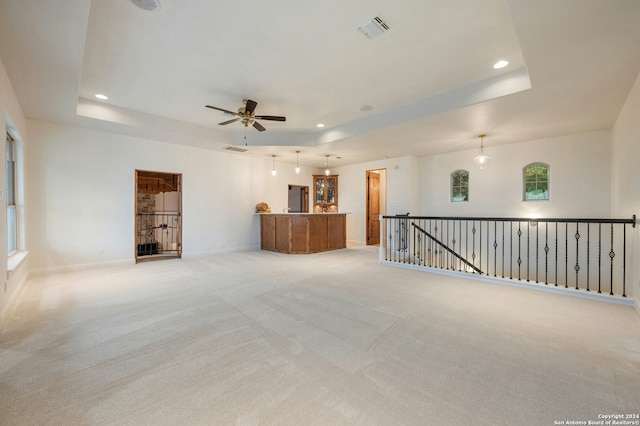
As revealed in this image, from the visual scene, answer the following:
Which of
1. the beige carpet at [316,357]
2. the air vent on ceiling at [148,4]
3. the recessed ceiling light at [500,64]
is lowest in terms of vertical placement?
the beige carpet at [316,357]

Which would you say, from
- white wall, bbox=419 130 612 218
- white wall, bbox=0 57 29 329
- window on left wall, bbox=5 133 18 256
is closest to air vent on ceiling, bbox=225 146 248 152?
white wall, bbox=0 57 29 329

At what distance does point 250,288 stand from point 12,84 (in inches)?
165

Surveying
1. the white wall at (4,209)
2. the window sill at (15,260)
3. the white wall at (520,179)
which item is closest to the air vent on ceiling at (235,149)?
the white wall at (4,209)

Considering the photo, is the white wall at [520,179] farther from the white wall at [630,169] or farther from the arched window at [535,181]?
the white wall at [630,169]

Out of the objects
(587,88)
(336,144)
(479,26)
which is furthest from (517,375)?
(336,144)

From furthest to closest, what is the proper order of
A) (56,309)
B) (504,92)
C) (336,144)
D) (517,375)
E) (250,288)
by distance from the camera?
1. (336,144)
2. (250,288)
3. (504,92)
4. (56,309)
5. (517,375)

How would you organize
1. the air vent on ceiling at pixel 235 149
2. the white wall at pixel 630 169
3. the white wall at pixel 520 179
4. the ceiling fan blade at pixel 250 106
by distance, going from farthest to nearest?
the air vent on ceiling at pixel 235 149
the white wall at pixel 520 179
the ceiling fan blade at pixel 250 106
the white wall at pixel 630 169

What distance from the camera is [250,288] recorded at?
405 centimetres

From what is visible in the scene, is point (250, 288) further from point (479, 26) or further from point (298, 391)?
point (479, 26)

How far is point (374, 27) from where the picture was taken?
2.80 m

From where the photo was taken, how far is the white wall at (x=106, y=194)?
197 inches

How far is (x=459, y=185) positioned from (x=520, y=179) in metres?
1.41

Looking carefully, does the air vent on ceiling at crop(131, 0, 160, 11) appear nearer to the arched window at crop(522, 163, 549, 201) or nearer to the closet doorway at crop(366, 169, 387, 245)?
the closet doorway at crop(366, 169, 387, 245)

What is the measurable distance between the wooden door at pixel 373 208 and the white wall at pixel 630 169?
578 cm
